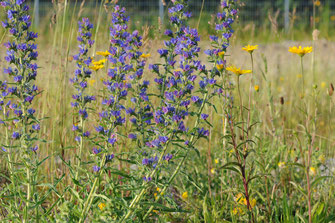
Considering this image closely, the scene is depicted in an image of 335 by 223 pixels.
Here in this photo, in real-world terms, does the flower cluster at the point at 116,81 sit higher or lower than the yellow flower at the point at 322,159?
higher

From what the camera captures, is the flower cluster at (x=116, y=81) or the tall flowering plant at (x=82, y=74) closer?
the flower cluster at (x=116, y=81)

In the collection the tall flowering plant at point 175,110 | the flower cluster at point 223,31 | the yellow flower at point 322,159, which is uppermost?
the flower cluster at point 223,31

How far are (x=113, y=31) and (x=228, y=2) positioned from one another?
1.68 feet

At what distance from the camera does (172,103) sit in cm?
177

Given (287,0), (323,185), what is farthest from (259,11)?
(323,185)

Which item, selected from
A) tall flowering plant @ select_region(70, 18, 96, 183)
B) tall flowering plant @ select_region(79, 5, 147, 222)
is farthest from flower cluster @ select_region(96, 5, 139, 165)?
tall flowering plant @ select_region(70, 18, 96, 183)

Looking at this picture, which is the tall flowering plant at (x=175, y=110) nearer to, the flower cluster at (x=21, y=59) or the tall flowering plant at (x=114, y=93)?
the tall flowering plant at (x=114, y=93)

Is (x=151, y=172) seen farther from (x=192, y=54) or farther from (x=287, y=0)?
(x=287, y=0)

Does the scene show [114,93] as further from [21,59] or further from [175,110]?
[21,59]

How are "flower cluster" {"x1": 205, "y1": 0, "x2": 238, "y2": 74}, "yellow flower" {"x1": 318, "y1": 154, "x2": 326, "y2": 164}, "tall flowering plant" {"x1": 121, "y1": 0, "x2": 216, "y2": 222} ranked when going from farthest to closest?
"yellow flower" {"x1": 318, "y1": 154, "x2": 326, "y2": 164}, "flower cluster" {"x1": 205, "y1": 0, "x2": 238, "y2": 74}, "tall flowering plant" {"x1": 121, "y1": 0, "x2": 216, "y2": 222}

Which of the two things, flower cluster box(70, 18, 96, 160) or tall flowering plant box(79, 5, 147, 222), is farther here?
flower cluster box(70, 18, 96, 160)

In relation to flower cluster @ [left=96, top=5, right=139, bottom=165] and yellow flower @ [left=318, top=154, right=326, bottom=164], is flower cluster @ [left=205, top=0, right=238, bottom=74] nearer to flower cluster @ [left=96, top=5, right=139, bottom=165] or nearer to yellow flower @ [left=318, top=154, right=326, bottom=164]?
flower cluster @ [left=96, top=5, right=139, bottom=165]

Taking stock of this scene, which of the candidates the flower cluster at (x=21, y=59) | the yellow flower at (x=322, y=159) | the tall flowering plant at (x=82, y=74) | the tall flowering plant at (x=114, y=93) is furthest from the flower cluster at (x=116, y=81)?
the yellow flower at (x=322, y=159)

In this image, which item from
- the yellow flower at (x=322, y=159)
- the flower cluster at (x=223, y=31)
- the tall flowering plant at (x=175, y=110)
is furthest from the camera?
the yellow flower at (x=322, y=159)
